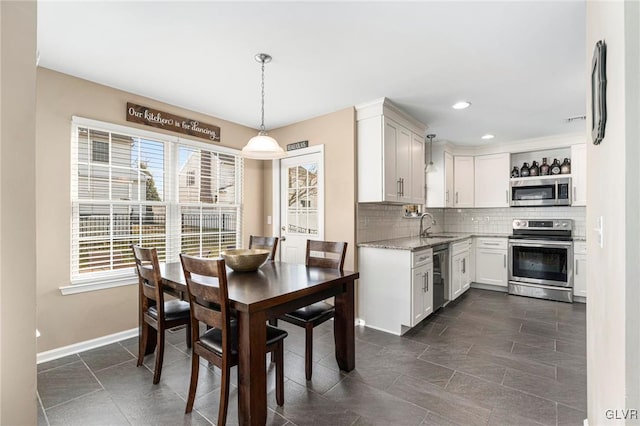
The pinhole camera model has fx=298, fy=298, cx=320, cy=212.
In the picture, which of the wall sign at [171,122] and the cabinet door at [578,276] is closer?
the wall sign at [171,122]

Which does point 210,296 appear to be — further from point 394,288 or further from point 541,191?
point 541,191

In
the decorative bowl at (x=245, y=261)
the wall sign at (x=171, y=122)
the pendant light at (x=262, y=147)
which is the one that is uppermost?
the wall sign at (x=171, y=122)

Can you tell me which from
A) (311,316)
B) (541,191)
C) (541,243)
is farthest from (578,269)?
(311,316)

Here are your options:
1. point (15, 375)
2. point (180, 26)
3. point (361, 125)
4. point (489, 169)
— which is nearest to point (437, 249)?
point (361, 125)

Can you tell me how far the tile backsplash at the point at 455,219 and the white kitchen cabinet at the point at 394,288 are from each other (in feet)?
1.29

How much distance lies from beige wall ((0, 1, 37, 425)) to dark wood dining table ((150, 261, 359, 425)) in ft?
2.76

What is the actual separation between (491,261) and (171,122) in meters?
5.28

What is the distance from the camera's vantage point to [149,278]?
7.46 feet

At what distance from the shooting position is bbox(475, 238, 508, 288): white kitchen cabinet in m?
4.97

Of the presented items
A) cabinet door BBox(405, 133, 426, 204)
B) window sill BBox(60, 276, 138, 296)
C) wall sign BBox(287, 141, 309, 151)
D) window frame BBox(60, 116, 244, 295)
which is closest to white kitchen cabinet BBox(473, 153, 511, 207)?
cabinet door BBox(405, 133, 426, 204)

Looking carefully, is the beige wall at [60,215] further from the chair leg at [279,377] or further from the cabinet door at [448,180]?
the cabinet door at [448,180]

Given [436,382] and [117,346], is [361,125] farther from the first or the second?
[117,346]

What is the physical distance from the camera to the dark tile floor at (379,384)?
6.14ft

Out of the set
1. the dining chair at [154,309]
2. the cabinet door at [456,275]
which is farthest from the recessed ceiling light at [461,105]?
the dining chair at [154,309]
